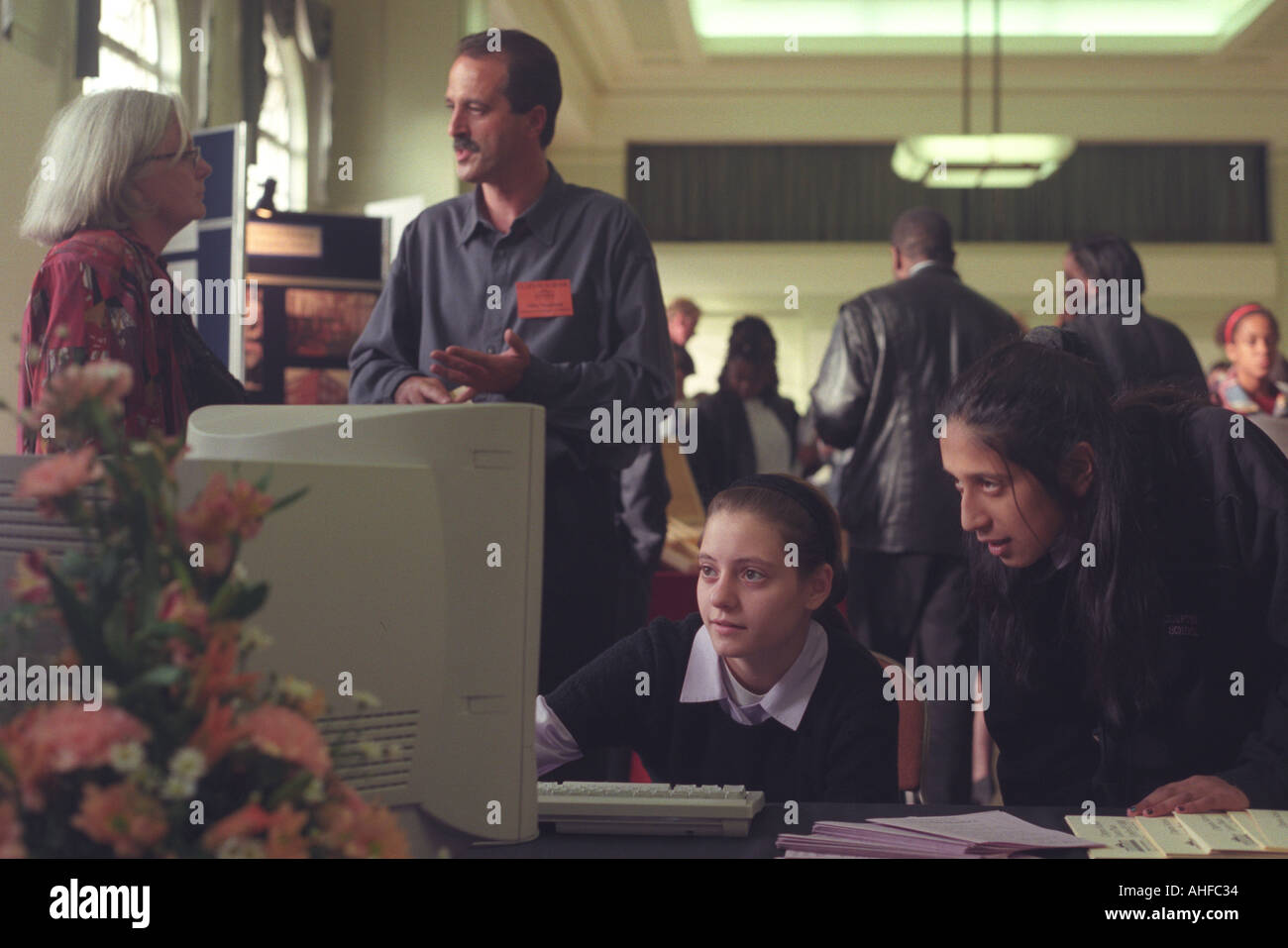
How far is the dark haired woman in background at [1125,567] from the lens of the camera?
4.67 ft

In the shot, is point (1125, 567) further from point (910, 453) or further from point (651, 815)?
point (910, 453)

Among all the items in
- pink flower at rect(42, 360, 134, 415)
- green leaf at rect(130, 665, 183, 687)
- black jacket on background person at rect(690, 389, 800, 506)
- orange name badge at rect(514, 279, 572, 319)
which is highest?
orange name badge at rect(514, 279, 572, 319)

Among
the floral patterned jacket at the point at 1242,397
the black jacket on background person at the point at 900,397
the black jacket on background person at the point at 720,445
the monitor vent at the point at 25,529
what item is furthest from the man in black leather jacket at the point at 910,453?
the monitor vent at the point at 25,529

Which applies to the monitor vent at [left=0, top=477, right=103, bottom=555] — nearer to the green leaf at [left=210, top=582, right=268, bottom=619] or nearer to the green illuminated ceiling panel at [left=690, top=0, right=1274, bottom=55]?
the green leaf at [left=210, top=582, right=268, bottom=619]

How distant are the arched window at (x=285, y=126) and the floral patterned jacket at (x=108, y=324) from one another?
4.49 meters

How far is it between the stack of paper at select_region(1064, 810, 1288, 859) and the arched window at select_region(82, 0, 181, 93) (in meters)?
3.99

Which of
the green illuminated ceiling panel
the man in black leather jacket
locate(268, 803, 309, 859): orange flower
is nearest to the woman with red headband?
the man in black leather jacket

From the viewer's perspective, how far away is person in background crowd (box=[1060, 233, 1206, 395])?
297 cm

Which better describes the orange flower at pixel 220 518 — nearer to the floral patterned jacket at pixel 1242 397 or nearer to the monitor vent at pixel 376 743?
the monitor vent at pixel 376 743

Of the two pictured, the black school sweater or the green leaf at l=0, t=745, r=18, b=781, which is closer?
the green leaf at l=0, t=745, r=18, b=781

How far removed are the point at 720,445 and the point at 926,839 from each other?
2964 millimetres

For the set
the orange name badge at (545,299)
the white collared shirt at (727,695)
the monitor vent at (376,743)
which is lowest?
the white collared shirt at (727,695)
